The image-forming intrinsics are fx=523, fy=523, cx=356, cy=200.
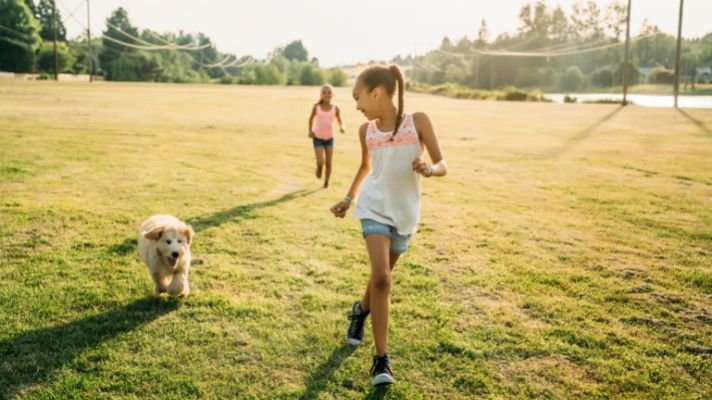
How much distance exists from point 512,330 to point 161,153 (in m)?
11.7

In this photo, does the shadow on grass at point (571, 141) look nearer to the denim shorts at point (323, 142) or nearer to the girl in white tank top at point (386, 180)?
the denim shorts at point (323, 142)

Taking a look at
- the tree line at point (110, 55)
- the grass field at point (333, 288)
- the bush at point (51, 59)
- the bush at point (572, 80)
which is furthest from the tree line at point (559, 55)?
the grass field at point (333, 288)

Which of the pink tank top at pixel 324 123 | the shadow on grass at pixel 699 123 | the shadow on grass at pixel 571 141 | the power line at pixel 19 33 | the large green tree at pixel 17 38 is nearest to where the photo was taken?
the pink tank top at pixel 324 123

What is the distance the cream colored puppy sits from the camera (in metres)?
4.82

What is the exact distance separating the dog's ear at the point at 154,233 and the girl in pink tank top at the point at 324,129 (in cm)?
607

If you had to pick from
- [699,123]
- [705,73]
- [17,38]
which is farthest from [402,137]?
[705,73]

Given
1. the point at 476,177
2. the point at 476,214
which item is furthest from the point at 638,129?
the point at 476,214

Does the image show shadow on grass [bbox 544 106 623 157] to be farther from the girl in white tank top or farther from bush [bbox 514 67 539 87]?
bush [bbox 514 67 539 87]

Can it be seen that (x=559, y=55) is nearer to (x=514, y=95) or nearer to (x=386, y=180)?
(x=514, y=95)

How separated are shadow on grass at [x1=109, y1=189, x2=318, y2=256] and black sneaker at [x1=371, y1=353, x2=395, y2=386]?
3875 millimetres

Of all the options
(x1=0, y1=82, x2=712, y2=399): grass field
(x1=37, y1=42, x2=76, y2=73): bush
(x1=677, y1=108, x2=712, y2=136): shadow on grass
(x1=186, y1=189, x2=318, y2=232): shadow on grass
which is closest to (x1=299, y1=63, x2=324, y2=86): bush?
(x1=37, y1=42, x2=76, y2=73): bush

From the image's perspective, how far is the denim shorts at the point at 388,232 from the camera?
12.3ft

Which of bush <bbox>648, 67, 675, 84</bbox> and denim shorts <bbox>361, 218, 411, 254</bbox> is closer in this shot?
denim shorts <bbox>361, 218, 411, 254</bbox>

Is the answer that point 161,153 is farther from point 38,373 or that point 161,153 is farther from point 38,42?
point 38,42
